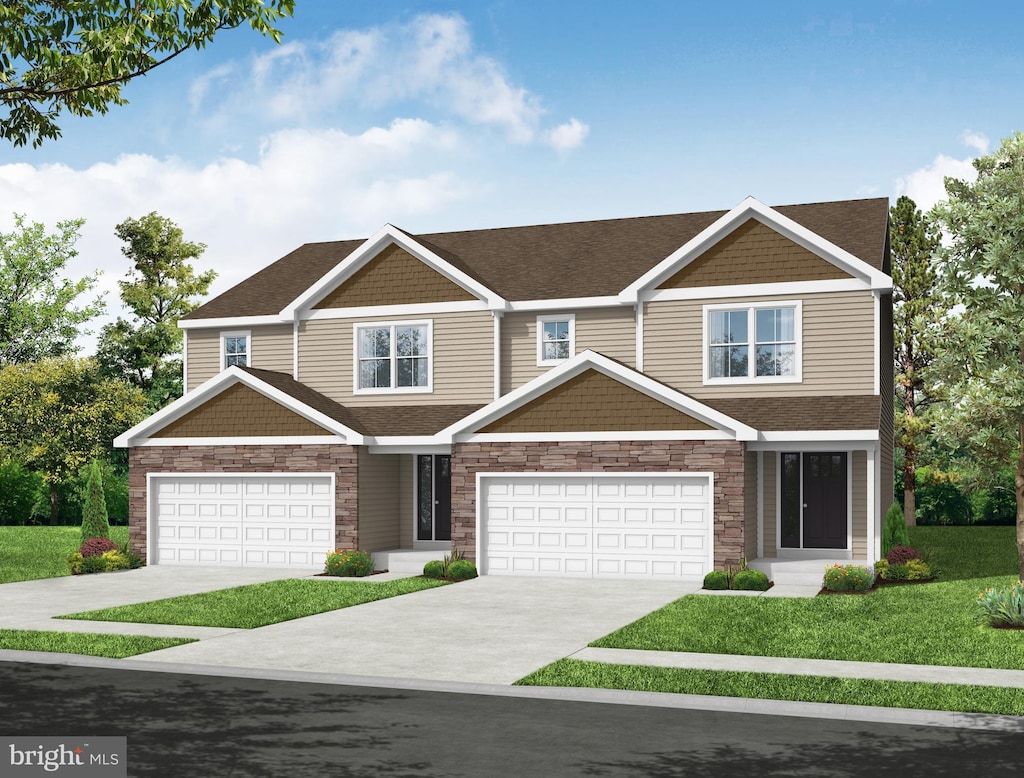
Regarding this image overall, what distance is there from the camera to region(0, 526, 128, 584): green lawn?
2647cm

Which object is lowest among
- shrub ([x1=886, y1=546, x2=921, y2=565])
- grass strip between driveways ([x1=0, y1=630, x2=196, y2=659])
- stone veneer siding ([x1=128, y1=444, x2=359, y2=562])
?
grass strip between driveways ([x1=0, y1=630, x2=196, y2=659])

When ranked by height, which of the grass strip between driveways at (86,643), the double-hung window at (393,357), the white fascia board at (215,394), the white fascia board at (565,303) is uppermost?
the white fascia board at (565,303)

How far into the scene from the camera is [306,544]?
1045 inches

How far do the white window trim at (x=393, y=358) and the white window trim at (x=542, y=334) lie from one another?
2.83 meters

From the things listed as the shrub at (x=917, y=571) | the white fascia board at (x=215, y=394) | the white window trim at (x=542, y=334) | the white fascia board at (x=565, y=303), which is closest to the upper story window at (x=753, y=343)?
the white fascia board at (x=565, y=303)

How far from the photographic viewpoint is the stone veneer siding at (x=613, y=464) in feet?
75.6

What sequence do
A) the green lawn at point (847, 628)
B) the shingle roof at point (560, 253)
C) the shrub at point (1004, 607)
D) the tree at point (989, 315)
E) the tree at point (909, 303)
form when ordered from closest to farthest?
the green lawn at point (847, 628) → the shrub at point (1004, 607) → the tree at point (989, 315) → the shingle roof at point (560, 253) → the tree at point (909, 303)

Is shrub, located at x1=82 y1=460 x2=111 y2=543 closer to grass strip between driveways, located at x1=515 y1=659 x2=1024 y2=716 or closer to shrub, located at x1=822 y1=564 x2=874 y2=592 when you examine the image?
shrub, located at x1=822 y1=564 x2=874 y2=592

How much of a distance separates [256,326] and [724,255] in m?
13.2

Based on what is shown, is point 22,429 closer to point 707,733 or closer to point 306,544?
point 306,544

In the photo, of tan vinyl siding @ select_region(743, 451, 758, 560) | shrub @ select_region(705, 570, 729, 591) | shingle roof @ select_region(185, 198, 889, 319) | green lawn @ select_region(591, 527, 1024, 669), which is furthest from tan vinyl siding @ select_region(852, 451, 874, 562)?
shingle roof @ select_region(185, 198, 889, 319)

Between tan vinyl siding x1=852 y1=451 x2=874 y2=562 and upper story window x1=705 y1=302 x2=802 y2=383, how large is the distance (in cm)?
239

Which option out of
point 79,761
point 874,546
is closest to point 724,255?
point 874,546

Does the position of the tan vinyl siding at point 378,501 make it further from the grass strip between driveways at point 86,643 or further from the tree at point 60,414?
the tree at point 60,414
